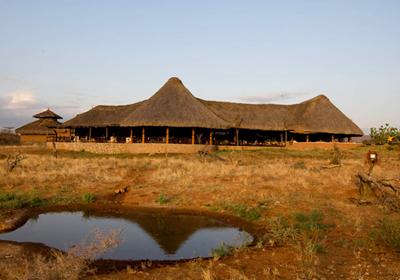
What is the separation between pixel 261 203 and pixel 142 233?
14.4ft

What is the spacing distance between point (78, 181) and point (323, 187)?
10337mm

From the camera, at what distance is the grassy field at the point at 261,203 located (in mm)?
7086

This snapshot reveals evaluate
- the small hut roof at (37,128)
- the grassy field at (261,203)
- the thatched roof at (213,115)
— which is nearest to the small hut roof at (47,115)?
the small hut roof at (37,128)

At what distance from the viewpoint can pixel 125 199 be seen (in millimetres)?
14875

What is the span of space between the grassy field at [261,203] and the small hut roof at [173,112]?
6.79 meters

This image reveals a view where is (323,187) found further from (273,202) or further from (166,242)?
(166,242)

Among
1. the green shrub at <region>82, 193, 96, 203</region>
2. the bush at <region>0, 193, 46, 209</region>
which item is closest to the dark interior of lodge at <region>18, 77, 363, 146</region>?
the green shrub at <region>82, 193, 96, 203</region>

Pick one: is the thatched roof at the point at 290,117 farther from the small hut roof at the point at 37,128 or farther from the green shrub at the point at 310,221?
the green shrub at the point at 310,221

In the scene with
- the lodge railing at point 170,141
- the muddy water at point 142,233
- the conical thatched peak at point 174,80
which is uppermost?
the conical thatched peak at point 174,80

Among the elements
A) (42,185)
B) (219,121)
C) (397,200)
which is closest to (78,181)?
(42,185)

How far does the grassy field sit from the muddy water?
102 cm

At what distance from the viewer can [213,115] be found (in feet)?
111

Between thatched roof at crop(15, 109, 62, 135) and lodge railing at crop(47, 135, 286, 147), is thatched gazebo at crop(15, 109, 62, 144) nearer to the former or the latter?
thatched roof at crop(15, 109, 62, 135)

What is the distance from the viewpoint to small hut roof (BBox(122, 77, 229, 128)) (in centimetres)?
3078
